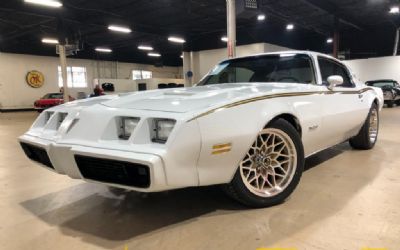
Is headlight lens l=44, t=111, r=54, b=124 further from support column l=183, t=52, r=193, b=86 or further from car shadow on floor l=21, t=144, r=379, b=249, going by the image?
support column l=183, t=52, r=193, b=86

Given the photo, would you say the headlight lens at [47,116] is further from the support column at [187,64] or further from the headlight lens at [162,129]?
the support column at [187,64]

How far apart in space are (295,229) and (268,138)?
645mm

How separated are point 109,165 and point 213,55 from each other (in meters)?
17.6

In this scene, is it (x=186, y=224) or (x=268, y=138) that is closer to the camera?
(x=186, y=224)

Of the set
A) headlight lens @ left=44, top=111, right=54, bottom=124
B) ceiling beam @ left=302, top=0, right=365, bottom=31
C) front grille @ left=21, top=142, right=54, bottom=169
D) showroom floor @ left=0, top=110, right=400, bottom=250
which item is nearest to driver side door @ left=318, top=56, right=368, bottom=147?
showroom floor @ left=0, top=110, right=400, bottom=250

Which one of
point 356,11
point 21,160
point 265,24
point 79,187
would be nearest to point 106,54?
point 265,24

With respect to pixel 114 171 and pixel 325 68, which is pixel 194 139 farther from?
pixel 325 68

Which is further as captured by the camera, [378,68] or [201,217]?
[378,68]

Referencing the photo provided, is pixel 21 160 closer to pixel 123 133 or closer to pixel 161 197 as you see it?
pixel 161 197

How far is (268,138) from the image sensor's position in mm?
2217

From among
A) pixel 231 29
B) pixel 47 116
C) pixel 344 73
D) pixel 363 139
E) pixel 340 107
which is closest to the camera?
pixel 47 116

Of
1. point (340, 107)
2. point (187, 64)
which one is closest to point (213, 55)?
point (187, 64)

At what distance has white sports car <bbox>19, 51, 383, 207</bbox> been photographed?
1.71 m

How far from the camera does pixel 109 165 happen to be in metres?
1.77
